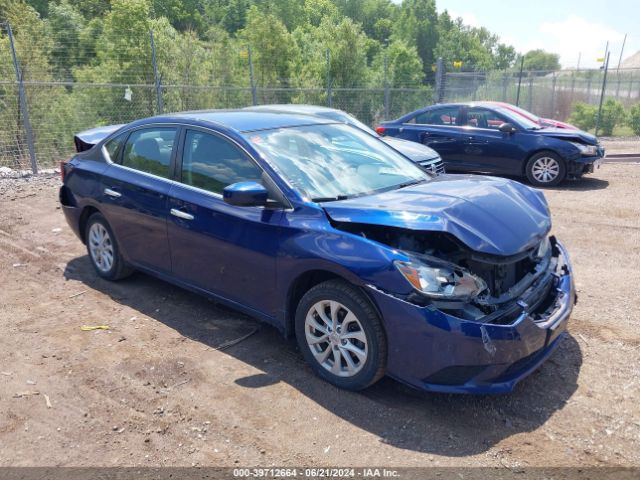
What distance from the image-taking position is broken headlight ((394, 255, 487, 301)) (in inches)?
125

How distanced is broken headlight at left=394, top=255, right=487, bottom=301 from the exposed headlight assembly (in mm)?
7868

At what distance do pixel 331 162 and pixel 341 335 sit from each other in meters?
1.42

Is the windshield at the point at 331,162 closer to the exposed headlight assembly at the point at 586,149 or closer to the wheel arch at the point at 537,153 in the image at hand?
the wheel arch at the point at 537,153

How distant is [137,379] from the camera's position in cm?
383

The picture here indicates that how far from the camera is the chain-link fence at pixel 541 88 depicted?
2147 centimetres

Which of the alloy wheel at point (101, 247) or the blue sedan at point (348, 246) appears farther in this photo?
the alloy wheel at point (101, 247)

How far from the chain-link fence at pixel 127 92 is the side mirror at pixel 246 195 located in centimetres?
857

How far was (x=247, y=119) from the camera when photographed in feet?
15.2

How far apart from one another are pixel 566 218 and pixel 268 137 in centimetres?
545

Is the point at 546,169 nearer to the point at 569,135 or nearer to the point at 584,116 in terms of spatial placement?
the point at 569,135

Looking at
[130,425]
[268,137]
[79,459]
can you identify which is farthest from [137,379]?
[268,137]

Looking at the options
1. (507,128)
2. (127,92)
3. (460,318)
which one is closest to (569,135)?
(507,128)

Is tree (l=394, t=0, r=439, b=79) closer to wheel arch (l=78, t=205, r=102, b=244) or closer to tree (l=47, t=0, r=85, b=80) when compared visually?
tree (l=47, t=0, r=85, b=80)

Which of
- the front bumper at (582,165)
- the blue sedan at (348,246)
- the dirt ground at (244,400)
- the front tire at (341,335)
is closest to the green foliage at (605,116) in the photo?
the front bumper at (582,165)
